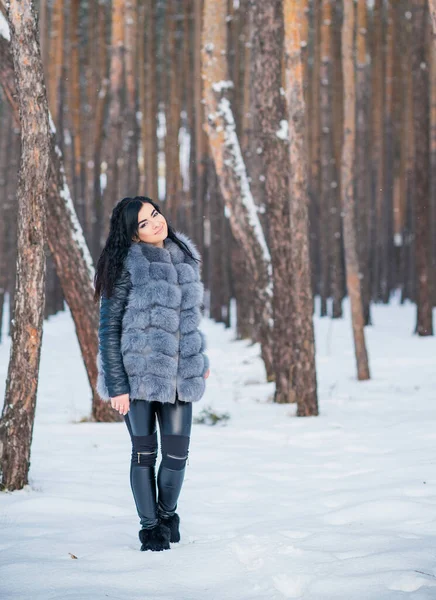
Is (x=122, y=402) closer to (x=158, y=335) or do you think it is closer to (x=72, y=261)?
(x=158, y=335)

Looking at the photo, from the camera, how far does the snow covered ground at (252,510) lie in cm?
313

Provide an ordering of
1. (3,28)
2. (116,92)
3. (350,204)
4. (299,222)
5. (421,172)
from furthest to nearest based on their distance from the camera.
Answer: (116,92) < (421,172) < (350,204) < (299,222) < (3,28)

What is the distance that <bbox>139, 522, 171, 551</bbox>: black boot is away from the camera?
3605 mm

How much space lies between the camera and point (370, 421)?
7.02 metres

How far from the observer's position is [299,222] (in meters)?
7.18

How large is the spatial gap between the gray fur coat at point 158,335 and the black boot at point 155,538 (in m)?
0.62

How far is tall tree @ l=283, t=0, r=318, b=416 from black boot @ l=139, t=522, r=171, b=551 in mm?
3712

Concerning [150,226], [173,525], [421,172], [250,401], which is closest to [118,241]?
[150,226]

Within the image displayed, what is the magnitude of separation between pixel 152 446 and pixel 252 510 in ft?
3.34

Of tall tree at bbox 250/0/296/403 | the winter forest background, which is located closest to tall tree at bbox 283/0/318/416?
the winter forest background

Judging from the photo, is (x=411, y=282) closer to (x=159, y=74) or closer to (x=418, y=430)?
(x=159, y=74)

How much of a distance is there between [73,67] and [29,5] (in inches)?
728

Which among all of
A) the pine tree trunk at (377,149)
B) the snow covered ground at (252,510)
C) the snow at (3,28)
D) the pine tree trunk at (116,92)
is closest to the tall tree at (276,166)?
the snow covered ground at (252,510)

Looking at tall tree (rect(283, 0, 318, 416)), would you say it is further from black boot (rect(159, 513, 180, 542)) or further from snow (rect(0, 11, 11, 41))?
black boot (rect(159, 513, 180, 542))
